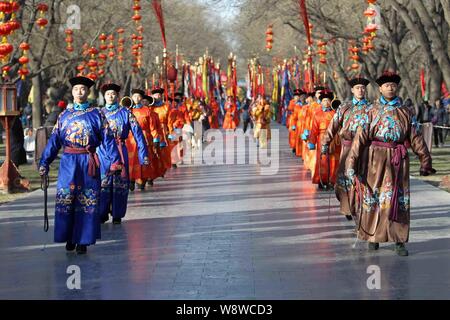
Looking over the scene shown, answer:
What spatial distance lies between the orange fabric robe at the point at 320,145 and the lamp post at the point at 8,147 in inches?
204

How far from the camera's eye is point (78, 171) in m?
10.6

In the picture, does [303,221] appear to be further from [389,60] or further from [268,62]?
[268,62]

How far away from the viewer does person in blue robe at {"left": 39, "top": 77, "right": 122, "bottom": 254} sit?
34.7 ft

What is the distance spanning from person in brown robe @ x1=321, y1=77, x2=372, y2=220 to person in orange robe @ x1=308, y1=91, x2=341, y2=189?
114 inches

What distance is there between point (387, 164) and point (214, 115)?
38727 mm

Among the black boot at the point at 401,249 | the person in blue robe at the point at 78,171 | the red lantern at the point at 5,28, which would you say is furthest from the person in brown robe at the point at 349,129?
the red lantern at the point at 5,28

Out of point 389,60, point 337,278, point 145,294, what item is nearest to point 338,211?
point 337,278

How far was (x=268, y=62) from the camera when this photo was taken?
79.6 meters

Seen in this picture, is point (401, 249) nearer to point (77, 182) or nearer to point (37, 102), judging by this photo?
point (77, 182)

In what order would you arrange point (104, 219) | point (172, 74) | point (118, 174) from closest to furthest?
point (118, 174), point (104, 219), point (172, 74)

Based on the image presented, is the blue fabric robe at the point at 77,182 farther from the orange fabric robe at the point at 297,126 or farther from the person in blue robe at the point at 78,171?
the orange fabric robe at the point at 297,126

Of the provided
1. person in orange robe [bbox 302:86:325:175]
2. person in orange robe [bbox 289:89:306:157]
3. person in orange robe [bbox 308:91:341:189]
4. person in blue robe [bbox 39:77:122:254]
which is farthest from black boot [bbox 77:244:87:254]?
person in orange robe [bbox 289:89:306:157]

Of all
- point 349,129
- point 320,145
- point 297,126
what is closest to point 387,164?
point 349,129
